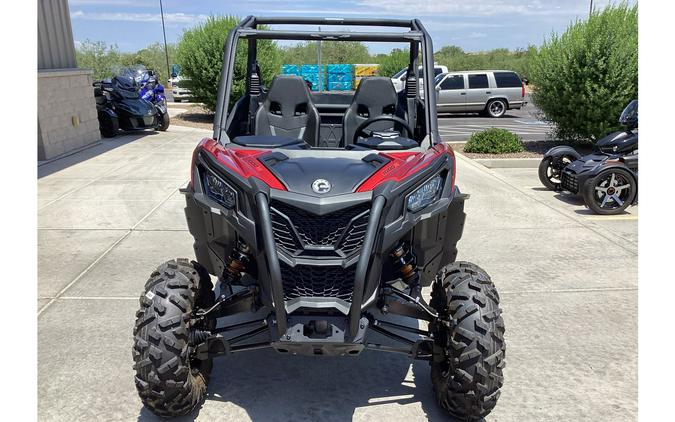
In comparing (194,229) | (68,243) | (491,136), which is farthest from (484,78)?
(194,229)

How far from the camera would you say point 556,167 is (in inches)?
320

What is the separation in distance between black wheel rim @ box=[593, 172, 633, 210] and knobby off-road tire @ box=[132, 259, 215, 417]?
224 inches

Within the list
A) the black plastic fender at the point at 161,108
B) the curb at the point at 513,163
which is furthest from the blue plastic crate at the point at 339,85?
the curb at the point at 513,163

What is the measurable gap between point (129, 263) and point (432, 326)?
335cm

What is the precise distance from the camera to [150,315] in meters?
2.79

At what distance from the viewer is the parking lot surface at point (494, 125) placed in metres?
15.4

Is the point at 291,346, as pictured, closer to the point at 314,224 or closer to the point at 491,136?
the point at 314,224

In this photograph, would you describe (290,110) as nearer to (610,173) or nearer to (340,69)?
(610,173)

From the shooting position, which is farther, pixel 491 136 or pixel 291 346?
pixel 491 136

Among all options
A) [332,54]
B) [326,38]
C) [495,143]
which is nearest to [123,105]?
[495,143]

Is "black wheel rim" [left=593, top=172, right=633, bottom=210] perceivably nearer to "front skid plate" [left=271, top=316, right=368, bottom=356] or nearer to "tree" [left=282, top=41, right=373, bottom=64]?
"front skid plate" [left=271, top=316, right=368, bottom=356]

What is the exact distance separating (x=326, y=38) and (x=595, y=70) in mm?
8780

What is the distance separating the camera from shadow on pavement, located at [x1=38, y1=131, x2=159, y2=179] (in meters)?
9.84

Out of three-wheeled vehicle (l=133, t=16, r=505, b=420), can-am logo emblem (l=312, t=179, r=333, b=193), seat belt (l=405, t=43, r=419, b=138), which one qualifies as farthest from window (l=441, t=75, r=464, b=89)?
can-am logo emblem (l=312, t=179, r=333, b=193)
